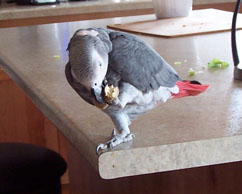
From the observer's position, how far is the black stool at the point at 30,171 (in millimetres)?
1476

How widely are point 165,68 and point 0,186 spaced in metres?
0.88

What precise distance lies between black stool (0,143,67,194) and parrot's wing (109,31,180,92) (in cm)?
86

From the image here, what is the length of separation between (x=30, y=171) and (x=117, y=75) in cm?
89

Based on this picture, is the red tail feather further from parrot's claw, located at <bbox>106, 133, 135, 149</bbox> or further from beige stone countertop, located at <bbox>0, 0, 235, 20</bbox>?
beige stone countertop, located at <bbox>0, 0, 235, 20</bbox>

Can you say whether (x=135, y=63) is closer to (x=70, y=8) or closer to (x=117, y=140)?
(x=117, y=140)

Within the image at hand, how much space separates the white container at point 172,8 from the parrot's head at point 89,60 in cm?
135

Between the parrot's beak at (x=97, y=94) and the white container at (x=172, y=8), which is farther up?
the parrot's beak at (x=97, y=94)

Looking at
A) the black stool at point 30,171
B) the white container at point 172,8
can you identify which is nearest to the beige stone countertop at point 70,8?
the white container at point 172,8

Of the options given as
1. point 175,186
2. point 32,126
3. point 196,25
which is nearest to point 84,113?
point 175,186

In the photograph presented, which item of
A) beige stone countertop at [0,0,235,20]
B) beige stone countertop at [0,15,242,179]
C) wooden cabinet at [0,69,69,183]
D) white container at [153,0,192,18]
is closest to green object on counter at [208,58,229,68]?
beige stone countertop at [0,15,242,179]

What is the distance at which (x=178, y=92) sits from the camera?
780mm

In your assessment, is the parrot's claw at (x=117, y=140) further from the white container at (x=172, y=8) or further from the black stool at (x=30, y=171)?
the white container at (x=172, y=8)

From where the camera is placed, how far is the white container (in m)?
1.96

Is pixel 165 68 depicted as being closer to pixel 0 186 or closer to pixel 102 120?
pixel 102 120
